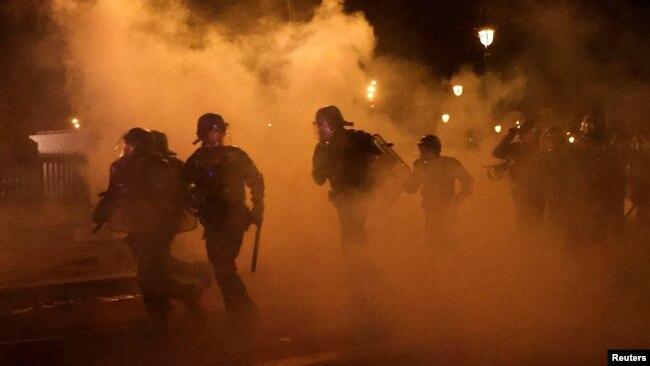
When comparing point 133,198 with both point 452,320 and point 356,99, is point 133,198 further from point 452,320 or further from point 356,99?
point 356,99

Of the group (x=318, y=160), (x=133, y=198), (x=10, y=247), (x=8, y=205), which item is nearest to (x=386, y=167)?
(x=318, y=160)

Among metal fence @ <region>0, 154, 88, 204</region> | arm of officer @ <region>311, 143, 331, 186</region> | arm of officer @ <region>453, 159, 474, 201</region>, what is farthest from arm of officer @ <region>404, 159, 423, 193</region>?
metal fence @ <region>0, 154, 88, 204</region>

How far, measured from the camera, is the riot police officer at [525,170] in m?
7.63

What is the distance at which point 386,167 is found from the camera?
6.02 m

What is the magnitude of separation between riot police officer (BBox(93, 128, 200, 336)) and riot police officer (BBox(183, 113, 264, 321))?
206 millimetres

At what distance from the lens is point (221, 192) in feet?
16.3

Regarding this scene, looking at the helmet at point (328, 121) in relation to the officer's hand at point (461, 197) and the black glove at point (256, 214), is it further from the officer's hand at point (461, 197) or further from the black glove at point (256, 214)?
the officer's hand at point (461, 197)

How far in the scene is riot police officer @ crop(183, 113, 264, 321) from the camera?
4949 millimetres

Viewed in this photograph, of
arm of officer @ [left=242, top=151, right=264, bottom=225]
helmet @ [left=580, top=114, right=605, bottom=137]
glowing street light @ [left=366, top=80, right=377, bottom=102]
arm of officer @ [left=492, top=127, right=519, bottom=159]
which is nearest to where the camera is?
arm of officer @ [left=242, top=151, right=264, bottom=225]

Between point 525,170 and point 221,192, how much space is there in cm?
381

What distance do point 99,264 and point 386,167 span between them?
12.9 feet

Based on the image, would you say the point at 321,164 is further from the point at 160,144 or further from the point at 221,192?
the point at 160,144

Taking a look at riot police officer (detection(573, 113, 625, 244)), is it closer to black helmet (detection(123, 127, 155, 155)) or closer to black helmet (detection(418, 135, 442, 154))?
black helmet (detection(418, 135, 442, 154))

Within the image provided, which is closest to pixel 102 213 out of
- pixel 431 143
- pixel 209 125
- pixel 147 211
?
pixel 147 211
